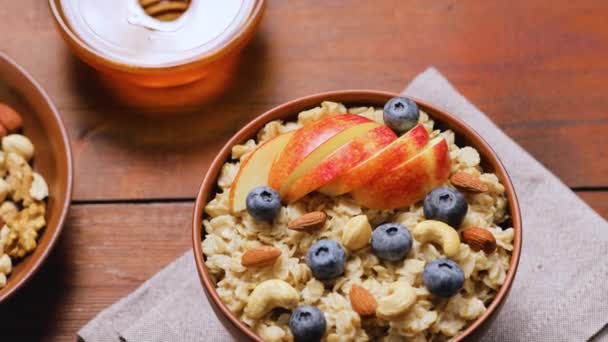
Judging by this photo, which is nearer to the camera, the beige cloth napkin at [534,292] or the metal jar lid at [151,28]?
the beige cloth napkin at [534,292]

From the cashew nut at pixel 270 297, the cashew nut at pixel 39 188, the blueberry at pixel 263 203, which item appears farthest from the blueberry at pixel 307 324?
the cashew nut at pixel 39 188

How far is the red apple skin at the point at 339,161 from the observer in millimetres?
1015

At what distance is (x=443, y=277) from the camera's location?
95 cm

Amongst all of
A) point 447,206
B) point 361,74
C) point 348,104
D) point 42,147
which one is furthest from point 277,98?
point 447,206

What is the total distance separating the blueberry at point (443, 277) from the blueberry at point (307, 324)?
0.12 metres

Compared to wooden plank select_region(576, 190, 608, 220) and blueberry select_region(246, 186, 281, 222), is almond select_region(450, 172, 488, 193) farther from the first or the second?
wooden plank select_region(576, 190, 608, 220)

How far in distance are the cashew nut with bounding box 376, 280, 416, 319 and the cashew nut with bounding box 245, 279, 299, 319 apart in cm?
10

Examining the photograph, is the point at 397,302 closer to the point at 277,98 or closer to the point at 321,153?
the point at 321,153

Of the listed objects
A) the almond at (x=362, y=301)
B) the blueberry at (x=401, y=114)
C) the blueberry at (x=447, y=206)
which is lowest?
the almond at (x=362, y=301)

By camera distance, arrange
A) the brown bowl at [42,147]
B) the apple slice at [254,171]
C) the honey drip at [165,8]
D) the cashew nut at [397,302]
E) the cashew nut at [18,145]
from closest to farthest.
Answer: the cashew nut at [397,302]
the apple slice at [254,171]
the brown bowl at [42,147]
the cashew nut at [18,145]
the honey drip at [165,8]

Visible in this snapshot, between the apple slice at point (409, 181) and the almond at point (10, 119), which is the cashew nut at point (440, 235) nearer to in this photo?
the apple slice at point (409, 181)

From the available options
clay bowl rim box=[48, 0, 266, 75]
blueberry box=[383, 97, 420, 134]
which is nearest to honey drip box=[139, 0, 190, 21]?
clay bowl rim box=[48, 0, 266, 75]

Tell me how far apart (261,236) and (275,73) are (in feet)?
1.50

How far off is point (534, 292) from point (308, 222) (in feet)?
1.29
